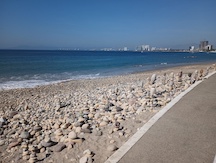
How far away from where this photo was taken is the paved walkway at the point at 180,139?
313 cm

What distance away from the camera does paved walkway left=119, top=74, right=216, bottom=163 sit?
313 centimetres

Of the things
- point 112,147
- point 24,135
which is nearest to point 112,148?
point 112,147

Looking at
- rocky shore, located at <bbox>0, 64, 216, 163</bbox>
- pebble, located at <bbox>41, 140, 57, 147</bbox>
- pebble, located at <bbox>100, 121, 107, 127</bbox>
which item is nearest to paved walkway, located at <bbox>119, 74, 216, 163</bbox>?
rocky shore, located at <bbox>0, 64, 216, 163</bbox>

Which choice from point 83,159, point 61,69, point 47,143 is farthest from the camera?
point 61,69

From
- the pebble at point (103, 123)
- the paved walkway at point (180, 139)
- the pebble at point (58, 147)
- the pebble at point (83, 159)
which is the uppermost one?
the paved walkway at point (180, 139)

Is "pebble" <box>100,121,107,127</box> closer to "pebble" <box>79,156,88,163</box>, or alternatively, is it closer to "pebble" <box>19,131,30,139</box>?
"pebble" <box>79,156,88,163</box>

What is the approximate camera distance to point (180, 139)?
3701mm

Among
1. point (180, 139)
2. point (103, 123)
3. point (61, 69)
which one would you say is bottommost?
point (103, 123)


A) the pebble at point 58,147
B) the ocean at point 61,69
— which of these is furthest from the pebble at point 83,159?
the ocean at point 61,69

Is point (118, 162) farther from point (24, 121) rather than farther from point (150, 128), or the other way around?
point (24, 121)

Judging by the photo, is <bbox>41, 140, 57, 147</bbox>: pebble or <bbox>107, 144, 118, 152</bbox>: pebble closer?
<bbox>107, 144, 118, 152</bbox>: pebble

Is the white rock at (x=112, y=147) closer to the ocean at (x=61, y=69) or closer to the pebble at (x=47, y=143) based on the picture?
the pebble at (x=47, y=143)

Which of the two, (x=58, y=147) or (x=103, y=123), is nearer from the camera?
(x=58, y=147)

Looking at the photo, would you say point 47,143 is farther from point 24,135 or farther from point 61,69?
point 61,69
